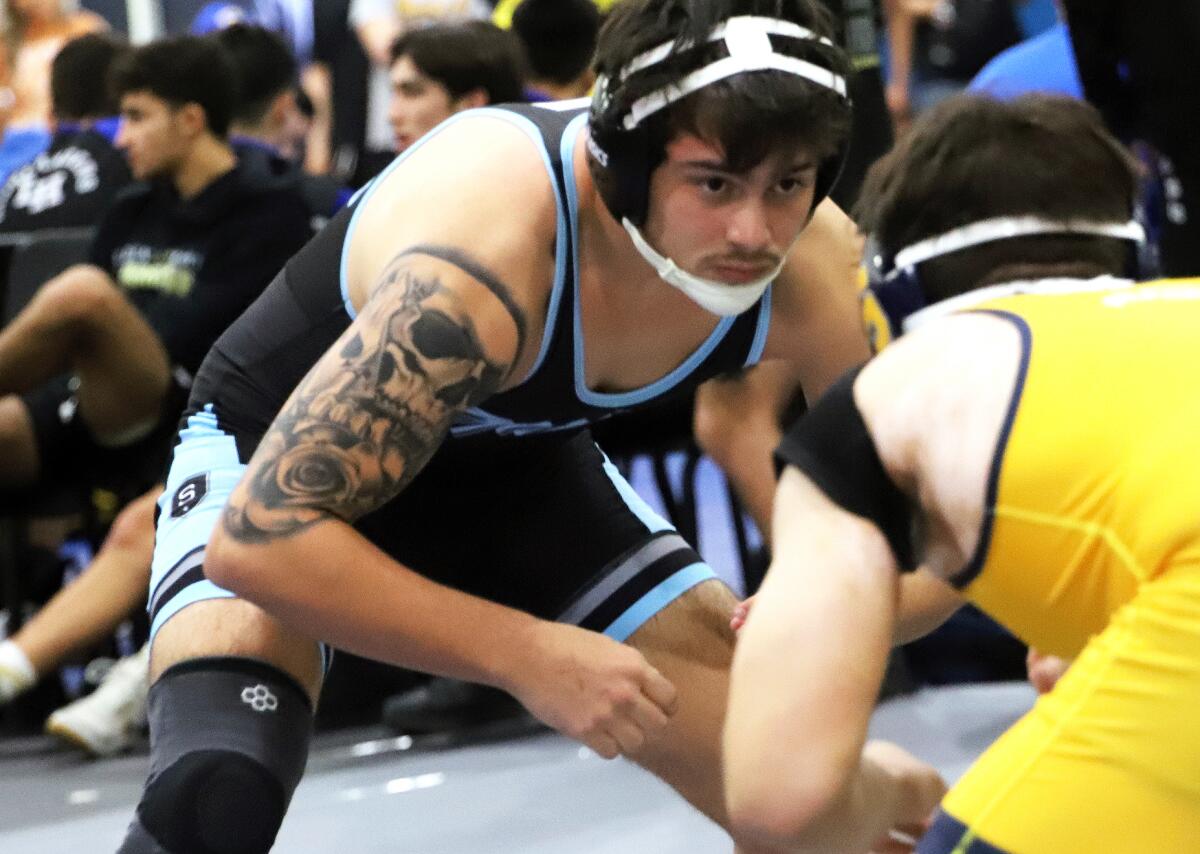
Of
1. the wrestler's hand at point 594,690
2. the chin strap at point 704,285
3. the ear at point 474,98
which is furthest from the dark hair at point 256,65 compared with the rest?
the wrestler's hand at point 594,690

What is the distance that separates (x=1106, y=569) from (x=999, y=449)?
0.13 meters

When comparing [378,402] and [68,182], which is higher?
[378,402]

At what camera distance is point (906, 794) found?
1771 millimetres

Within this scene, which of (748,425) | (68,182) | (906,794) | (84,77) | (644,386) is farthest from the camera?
(84,77)

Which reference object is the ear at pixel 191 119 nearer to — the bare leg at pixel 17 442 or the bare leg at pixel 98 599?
A: the bare leg at pixel 17 442

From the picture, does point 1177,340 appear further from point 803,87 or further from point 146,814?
point 146,814

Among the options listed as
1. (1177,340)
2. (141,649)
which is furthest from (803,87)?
(141,649)

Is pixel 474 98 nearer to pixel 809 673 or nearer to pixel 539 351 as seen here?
pixel 539 351

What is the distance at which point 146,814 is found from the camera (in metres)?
2.02

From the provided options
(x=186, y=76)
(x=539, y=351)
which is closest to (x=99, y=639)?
(x=186, y=76)

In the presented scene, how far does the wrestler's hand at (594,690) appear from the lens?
1.92 meters

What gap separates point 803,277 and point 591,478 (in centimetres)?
41

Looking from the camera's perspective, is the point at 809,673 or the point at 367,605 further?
the point at 367,605

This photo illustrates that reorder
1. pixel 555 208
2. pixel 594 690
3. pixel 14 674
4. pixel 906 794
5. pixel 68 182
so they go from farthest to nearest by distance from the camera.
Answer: pixel 68 182
pixel 14 674
pixel 555 208
pixel 594 690
pixel 906 794
